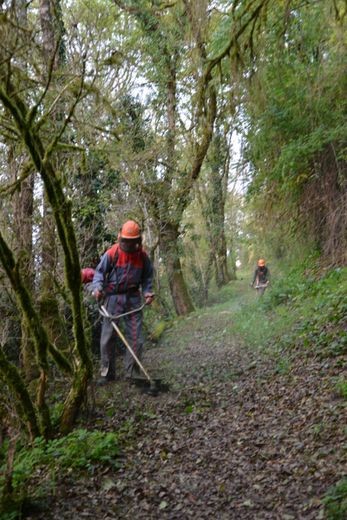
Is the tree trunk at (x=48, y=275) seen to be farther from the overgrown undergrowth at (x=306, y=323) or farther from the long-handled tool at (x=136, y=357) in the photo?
the overgrown undergrowth at (x=306, y=323)

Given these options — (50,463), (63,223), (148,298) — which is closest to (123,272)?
(148,298)

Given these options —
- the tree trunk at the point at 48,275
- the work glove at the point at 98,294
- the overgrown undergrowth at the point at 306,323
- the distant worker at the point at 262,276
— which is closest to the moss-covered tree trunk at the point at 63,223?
the work glove at the point at 98,294

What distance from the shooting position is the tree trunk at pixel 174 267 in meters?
17.8

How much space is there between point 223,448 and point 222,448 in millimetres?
10

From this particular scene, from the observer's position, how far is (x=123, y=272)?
7695 millimetres

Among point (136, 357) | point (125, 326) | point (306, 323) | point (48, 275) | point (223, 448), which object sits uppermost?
point (48, 275)

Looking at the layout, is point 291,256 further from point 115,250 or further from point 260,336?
point 115,250

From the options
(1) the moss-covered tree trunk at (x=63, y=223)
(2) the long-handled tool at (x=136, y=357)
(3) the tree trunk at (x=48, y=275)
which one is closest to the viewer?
(1) the moss-covered tree trunk at (x=63, y=223)

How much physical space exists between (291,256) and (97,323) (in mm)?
5927

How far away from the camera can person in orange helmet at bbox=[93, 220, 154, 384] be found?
7535mm

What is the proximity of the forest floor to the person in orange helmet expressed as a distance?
510mm

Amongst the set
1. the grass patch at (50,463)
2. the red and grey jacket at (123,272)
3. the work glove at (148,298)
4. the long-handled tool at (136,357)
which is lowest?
the grass patch at (50,463)

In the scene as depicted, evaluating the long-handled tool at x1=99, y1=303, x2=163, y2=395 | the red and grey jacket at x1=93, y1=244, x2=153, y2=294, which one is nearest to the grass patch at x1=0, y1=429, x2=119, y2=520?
the long-handled tool at x1=99, y1=303, x2=163, y2=395

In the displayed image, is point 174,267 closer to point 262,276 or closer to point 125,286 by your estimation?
point 262,276
